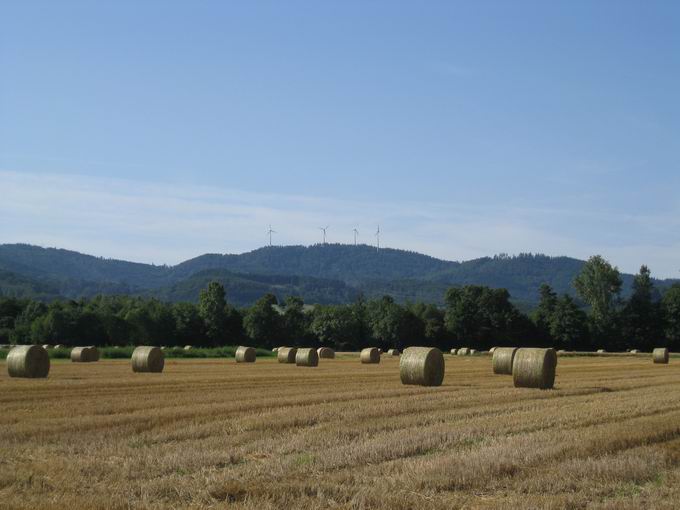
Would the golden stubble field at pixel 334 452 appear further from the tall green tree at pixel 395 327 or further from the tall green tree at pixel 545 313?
the tall green tree at pixel 395 327

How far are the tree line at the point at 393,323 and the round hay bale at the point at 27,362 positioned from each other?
70.3m

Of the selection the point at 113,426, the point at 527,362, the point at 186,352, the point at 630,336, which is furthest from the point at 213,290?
the point at 113,426

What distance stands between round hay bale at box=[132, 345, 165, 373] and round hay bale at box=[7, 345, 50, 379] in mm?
6213

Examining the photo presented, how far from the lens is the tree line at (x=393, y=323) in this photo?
98750 millimetres

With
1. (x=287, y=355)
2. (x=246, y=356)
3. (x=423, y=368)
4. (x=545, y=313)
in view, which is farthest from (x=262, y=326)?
(x=423, y=368)

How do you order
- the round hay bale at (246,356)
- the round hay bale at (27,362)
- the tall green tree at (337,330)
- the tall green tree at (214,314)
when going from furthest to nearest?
the tall green tree at (337,330) < the tall green tree at (214,314) < the round hay bale at (246,356) < the round hay bale at (27,362)

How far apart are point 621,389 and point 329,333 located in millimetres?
83989

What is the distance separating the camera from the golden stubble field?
28.9 feet

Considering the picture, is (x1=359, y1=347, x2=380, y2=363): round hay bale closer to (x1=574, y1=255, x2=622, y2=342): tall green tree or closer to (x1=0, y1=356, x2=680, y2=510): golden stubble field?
(x1=0, y1=356, x2=680, y2=510): golden stubble field

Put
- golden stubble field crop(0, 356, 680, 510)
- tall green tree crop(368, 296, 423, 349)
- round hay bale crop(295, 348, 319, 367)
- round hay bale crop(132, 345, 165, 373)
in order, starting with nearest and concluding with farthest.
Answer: golden stubble field crop(0, 356, 680, 510) → round hay bale crop(132, 345, 165, 373) → round hay bale crop(295, 348, 319, 367) → tall green tree crop(368, 296, 423, 349)

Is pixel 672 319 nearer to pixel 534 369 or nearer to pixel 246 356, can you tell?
pixel 246 356

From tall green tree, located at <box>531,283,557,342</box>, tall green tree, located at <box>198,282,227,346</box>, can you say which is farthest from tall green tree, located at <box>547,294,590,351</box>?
tall green tree, located at <box>198,282,227,346</box>

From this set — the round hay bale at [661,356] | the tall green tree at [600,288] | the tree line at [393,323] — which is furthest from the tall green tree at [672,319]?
the round hay bale at [661,356]

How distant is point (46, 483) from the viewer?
924 centimetres
